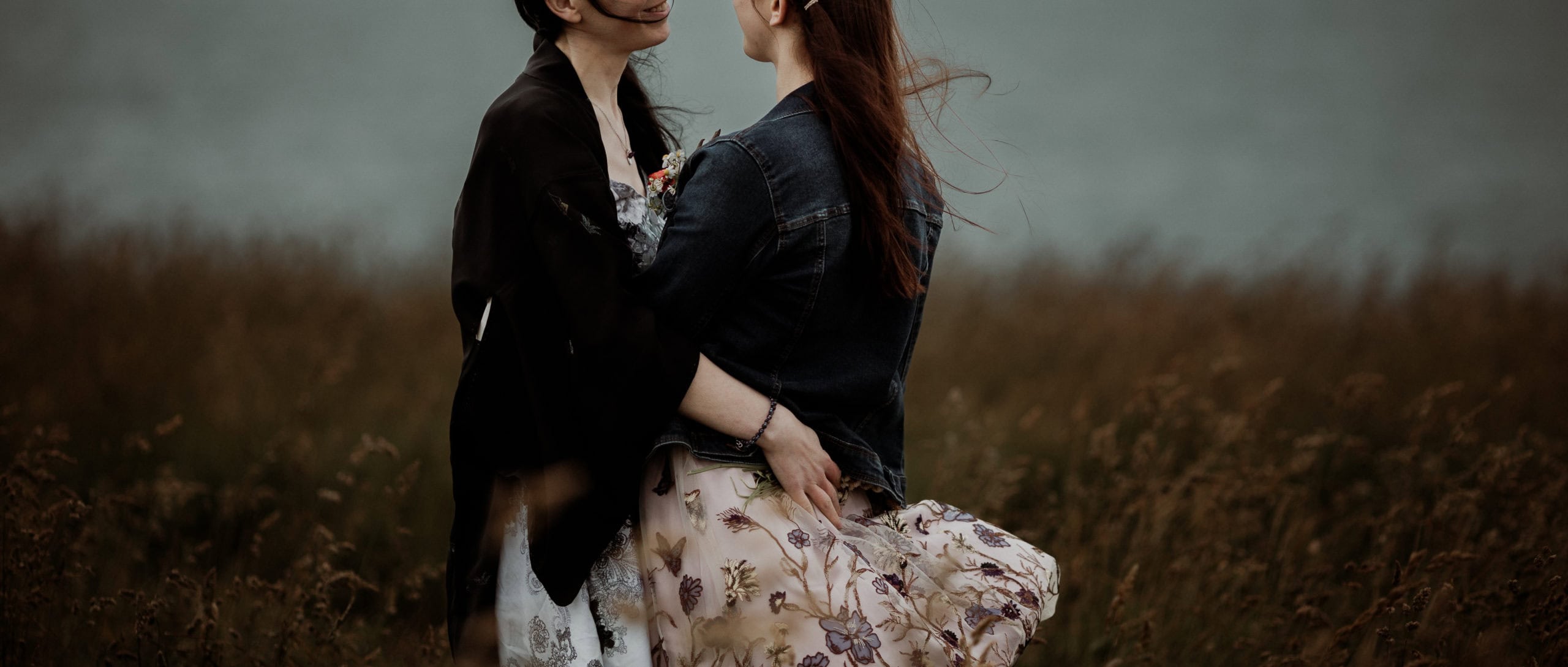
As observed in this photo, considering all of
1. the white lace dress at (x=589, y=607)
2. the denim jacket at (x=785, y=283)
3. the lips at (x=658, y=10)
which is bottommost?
the white lace dress at (x=589, y=607)

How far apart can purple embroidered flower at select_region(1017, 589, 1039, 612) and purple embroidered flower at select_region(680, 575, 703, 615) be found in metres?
0.57

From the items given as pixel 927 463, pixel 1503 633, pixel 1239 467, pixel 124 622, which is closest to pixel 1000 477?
pixel 927 463

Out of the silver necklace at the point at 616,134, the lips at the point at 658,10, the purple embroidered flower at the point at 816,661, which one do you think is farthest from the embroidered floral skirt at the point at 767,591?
the lips at the point at 658,10

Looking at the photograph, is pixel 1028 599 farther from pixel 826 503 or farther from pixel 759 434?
pixel 759 434

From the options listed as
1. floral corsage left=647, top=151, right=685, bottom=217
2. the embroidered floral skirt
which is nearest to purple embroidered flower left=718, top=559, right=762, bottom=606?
the embroidered floral skirt

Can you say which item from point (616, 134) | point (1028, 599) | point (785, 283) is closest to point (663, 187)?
point (616, 134)

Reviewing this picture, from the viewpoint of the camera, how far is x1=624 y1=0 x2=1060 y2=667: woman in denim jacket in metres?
1.70

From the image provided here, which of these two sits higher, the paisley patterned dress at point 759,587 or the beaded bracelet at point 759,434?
the beaded bracelet at point 759,434

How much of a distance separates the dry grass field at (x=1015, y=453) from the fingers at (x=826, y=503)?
0.83m

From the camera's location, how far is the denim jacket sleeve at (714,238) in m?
1.71

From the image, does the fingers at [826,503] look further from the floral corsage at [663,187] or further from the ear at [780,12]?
the ear at [780,12]

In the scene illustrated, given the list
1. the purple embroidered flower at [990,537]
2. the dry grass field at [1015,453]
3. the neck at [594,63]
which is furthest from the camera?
the dry grass field at [1015,453]

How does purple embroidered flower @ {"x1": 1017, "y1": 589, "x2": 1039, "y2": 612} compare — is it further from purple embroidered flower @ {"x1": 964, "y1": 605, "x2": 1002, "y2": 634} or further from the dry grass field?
the dry grass field

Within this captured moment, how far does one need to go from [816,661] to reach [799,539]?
0.20 meters
